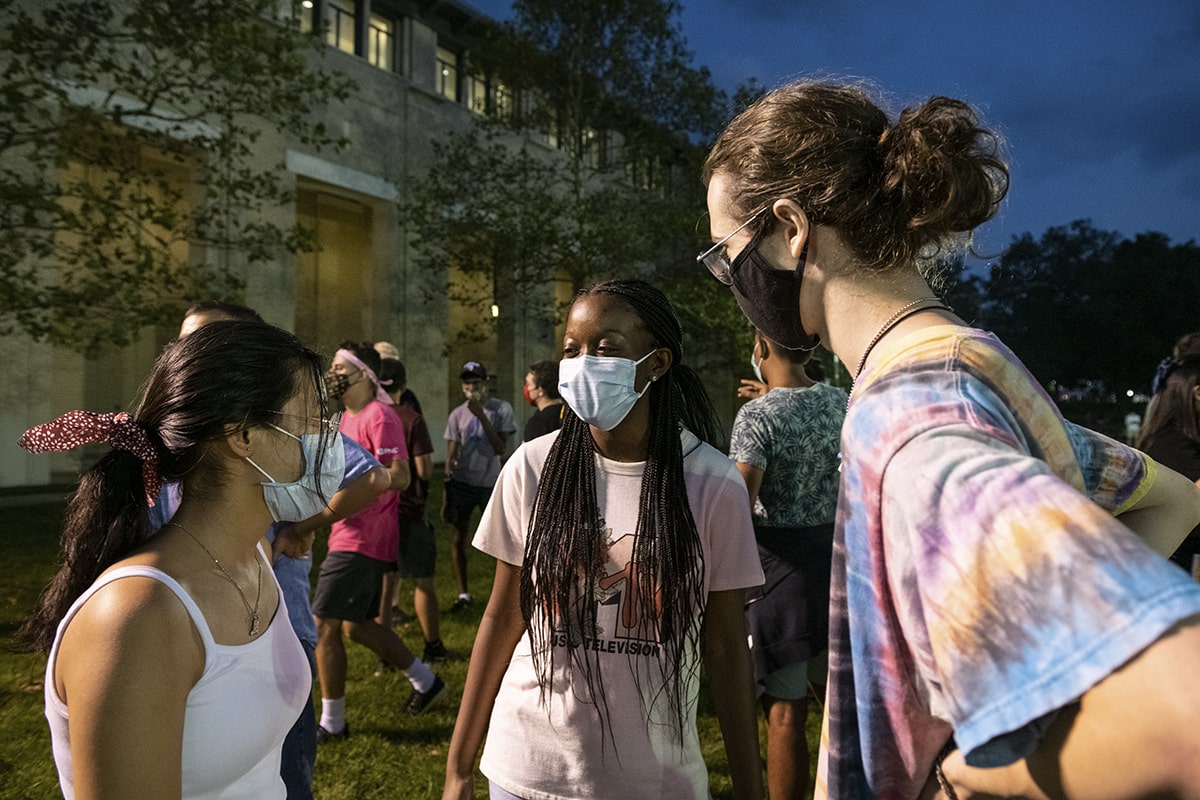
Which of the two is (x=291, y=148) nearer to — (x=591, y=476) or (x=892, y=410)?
(x=591, y=476)

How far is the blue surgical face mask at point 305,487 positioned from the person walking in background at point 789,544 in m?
2.13

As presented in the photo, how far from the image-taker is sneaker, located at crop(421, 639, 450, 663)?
21.0ft

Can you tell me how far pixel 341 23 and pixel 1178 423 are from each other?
23367 mm

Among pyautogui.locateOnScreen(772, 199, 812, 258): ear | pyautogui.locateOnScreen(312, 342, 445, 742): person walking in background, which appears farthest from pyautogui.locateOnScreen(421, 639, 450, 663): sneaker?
pyautogui.locateOnScreen(772, 199, 812, 258): ear

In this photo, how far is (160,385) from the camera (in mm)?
1951

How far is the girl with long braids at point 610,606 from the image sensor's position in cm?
224

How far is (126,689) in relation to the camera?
1447 mm

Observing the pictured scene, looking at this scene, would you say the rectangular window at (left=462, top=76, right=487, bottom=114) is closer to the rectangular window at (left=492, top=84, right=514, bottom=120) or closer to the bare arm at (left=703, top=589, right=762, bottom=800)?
the rectangular window at (left=492, top=84, right=514, bottom=120)

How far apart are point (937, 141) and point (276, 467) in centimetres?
163

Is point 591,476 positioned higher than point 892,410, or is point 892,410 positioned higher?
point 892,410

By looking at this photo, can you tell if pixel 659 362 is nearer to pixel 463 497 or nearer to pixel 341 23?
pixel 463 497

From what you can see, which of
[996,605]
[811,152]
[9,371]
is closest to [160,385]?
[811,152]

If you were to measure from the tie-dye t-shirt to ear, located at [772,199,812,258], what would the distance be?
22 centimetres

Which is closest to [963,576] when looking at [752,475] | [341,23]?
[752,475]
